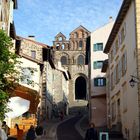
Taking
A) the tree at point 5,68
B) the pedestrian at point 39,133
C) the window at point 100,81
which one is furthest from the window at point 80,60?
the tree at point 5,68

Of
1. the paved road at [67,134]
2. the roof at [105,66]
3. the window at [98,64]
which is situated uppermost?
the window at [98,64]

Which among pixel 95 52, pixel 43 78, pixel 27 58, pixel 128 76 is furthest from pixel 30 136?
pixel 95 52

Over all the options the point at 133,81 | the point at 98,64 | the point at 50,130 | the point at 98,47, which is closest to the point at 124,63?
the point at 133,81

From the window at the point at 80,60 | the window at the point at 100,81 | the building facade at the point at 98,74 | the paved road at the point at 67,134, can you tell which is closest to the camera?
the paved road at the point at 67,134

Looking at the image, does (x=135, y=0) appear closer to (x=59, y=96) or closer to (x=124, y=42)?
(x=124, y=42)

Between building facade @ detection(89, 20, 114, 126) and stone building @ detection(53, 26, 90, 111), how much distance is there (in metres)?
36.5

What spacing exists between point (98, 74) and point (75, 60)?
51.4 metres

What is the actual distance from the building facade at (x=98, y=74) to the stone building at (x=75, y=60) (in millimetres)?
36475

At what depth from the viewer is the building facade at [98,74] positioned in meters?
51.6

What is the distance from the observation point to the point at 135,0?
26875 millimetres

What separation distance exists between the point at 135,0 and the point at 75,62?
78.5 metres

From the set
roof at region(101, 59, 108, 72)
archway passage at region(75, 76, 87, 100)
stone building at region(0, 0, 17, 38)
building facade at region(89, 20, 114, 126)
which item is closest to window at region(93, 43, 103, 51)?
building facade at region(89, 20, 114, 126)

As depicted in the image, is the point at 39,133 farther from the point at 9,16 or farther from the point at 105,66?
the point at 105,66

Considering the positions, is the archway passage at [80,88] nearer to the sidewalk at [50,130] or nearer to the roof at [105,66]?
the roof at [105,66]
